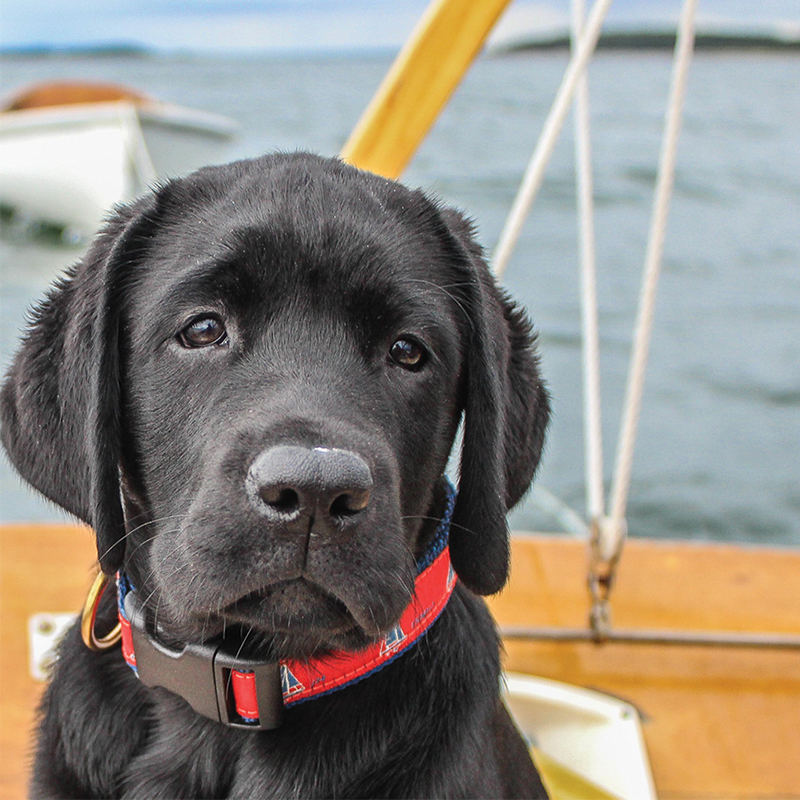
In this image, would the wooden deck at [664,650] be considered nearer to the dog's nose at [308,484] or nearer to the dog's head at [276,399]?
the dog's head at [276,399]

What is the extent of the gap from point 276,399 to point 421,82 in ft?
5.71

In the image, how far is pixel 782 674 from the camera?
3.27 metres

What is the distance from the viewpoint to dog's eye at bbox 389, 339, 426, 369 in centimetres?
205

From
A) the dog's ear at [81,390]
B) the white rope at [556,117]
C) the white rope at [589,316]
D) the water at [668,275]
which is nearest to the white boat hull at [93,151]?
the water at [668,275]

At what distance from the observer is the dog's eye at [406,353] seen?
2.05 metres

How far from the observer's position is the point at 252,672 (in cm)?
190

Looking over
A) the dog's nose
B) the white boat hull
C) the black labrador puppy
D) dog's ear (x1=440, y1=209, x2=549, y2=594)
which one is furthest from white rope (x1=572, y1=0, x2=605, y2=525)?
the white boat hull

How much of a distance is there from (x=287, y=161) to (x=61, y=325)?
600mm

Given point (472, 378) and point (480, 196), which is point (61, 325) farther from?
point (480, 196)

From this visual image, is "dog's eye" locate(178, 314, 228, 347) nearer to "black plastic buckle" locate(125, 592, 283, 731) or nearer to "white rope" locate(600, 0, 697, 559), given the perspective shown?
"black plastic buckle" locate(125, 592, 283, 731)

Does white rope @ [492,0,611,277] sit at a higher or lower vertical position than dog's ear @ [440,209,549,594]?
higher

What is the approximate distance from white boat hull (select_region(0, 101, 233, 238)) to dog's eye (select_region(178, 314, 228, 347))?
40.3 ft

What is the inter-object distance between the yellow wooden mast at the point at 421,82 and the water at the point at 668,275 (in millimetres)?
239

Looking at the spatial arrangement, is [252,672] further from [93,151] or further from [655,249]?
[93,151]
